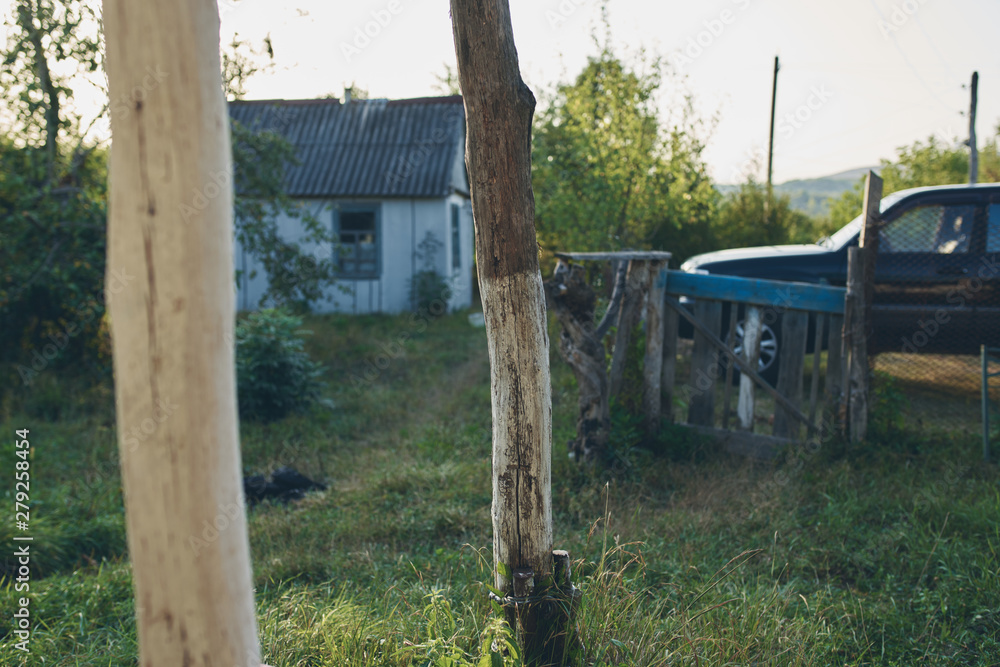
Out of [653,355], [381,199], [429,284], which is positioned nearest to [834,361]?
[653,355]

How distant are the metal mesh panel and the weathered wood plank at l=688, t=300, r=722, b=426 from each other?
114 cm

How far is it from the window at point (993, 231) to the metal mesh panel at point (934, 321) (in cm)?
1

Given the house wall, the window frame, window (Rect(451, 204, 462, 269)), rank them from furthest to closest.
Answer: window (Rect(451, 204, 462, 269)) → the window frame → the house wall

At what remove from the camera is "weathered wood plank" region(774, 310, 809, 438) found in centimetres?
523

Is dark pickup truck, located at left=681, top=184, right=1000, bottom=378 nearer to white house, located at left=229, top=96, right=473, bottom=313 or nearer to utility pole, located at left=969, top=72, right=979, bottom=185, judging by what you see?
white house, located at left=229, top=96, right=473, bottom=313

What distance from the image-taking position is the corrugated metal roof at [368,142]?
13.9 meters

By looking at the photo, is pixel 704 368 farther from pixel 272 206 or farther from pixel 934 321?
pixel 272 206

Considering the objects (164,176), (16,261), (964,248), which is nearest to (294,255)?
(16,261)

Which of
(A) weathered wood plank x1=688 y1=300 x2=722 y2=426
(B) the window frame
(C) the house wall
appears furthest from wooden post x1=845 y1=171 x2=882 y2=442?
(B) the window frame

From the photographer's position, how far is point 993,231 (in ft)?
19.8

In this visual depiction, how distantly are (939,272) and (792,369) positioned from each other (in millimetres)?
1491

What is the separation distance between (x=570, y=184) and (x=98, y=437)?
714 centimetres

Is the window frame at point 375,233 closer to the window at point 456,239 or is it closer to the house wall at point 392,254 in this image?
the house wall at point 392,254

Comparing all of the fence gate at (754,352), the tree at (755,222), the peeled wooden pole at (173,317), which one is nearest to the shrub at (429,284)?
the tree at (755,222)
